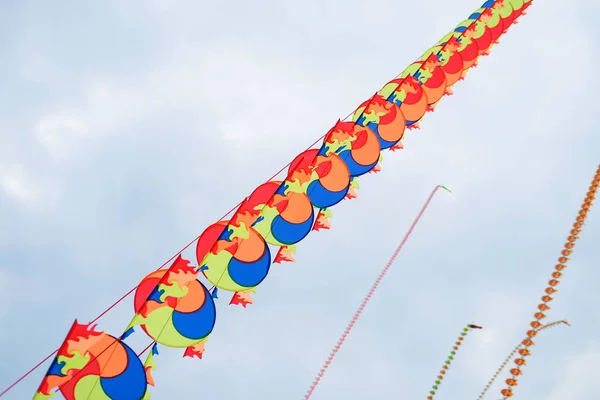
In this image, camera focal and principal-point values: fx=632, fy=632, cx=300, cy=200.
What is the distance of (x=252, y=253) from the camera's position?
8164 mm

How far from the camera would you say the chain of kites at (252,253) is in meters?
6.76

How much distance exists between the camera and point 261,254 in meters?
8.19

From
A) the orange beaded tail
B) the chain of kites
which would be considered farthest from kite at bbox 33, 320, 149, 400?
the orange beaded tail

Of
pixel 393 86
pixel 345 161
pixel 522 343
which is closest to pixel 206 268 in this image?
pixel 345 161

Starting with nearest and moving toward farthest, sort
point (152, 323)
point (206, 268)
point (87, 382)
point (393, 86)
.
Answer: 1. point (87, 382)
2. point (152, 323)
3. point (206, 268)
4. point (393, 86)

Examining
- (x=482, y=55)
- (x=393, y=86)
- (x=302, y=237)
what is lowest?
(x=302, y=237)

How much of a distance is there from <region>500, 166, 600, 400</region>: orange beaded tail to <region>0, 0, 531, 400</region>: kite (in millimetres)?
3254

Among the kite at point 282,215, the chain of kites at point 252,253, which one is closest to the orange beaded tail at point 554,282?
the chain of kites at point 252,253

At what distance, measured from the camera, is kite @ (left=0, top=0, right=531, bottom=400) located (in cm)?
725

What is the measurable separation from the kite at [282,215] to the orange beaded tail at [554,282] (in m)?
3.25

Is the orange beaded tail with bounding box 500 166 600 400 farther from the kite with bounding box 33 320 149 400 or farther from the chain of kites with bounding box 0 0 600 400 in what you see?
the kite with bounding box 33 320 149 400

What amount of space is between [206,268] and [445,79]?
6.44m

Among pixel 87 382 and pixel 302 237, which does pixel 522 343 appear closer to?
pixel 302 237

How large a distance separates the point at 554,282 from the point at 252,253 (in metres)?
3.66
